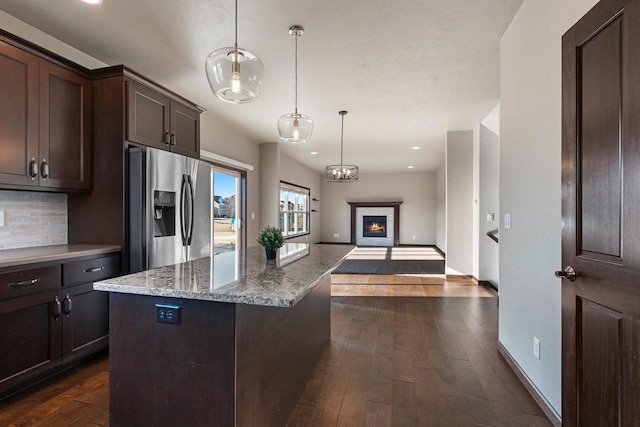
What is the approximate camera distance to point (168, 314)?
1396 mm

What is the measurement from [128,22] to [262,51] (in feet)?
3.45

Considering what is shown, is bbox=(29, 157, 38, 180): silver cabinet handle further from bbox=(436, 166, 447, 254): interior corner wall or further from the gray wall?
bbox=(436, 166, 447, 254): interior corner wall

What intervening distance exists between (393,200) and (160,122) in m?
9.43

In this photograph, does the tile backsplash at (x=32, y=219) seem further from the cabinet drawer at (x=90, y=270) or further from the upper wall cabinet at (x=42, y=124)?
the cabinet drawer at (x=90, y=270)

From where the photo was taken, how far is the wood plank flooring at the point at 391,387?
191cm

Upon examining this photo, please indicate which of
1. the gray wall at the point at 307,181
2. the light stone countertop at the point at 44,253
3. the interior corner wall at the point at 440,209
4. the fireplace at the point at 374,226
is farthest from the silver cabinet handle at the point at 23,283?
the fireplace at the point at 374,226

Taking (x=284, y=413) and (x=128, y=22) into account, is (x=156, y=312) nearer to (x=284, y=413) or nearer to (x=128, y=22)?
(x=284, y=413)

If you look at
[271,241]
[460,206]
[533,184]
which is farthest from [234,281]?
[460,206]

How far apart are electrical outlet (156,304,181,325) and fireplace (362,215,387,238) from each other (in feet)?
35.0

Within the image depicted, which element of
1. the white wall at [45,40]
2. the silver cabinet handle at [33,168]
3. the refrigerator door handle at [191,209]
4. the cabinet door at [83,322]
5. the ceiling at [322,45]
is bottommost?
the cabinet door at [83,322]

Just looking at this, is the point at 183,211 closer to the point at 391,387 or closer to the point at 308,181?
the point at 391,387

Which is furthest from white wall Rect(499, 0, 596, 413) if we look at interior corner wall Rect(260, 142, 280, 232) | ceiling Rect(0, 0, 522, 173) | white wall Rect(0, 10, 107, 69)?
interior corner wall Rect(260, 142, 280, 232)

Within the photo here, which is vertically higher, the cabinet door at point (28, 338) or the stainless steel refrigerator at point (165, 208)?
the stainless steel refrigerator at point (165, 208)

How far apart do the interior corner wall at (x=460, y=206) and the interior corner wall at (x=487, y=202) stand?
1.43 feet
